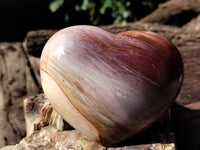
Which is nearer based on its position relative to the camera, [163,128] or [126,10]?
[163,128]

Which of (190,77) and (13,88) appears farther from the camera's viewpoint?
(13,88)

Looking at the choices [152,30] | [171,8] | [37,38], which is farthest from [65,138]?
[171,8]

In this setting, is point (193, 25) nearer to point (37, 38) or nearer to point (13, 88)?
point (37, 38)

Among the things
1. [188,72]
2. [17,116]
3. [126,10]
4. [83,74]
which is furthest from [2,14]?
[83,74]

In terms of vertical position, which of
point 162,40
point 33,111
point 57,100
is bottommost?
point 33,111

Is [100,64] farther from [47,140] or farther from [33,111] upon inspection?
[33,111]

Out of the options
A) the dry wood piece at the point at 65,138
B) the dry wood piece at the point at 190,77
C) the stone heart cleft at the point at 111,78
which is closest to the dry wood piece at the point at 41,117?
the dry wood piece at the point at 65,138
